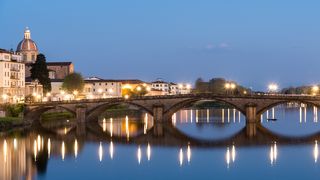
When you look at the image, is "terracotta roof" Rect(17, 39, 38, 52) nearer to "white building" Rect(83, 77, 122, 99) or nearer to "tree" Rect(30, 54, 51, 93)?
"white building" Rect(83, 77, 122, 99)

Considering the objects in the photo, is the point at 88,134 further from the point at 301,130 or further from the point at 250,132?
the point at 301,130

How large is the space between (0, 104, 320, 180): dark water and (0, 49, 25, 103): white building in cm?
2200

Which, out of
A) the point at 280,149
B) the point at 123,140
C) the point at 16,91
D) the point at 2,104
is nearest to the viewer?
the point at 280,149

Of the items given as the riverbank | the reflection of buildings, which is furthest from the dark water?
the riverbank

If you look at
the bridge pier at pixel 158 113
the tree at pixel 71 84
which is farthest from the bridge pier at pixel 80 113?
the tree at pixel 71 84

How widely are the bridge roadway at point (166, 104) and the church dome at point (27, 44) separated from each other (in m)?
55.7

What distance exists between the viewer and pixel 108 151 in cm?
6066

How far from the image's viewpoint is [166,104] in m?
92.3

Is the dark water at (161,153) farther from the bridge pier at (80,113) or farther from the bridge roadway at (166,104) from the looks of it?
the bridge pier at (80,113)

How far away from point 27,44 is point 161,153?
101147 mm

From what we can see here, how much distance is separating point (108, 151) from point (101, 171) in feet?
39.0

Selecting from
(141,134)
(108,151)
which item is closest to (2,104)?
(141,134)

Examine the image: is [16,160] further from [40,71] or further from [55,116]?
[40,71]

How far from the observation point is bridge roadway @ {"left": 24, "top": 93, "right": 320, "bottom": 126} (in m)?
86.1
